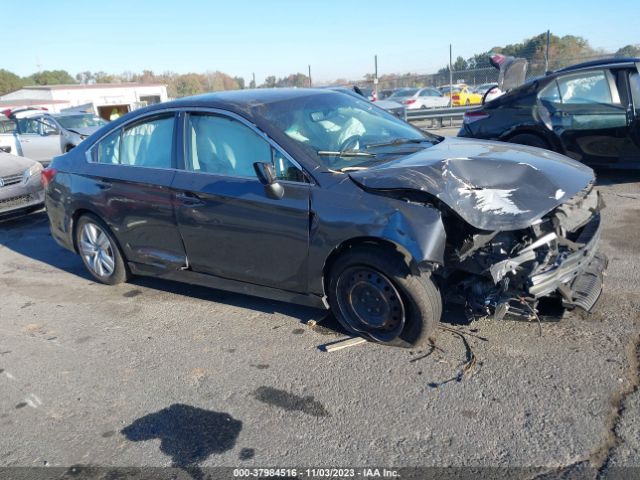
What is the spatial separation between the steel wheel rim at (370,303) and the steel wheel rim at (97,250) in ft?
8.42

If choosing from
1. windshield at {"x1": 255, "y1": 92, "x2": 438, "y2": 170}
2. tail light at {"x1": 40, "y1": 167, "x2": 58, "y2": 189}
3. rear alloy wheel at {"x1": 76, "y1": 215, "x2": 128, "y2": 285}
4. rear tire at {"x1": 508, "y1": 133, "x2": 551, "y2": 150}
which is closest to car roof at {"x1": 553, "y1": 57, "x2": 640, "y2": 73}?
rear tire at {"x1": 508, "y1": 133, "x2": 551, "y2": 150}

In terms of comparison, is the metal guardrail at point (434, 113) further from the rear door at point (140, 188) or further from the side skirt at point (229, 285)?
the side skirt at point (229, 285)

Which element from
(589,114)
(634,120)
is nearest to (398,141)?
(589,114)

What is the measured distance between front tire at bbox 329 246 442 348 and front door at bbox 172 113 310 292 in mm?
307

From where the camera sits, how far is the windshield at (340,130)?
400 cm

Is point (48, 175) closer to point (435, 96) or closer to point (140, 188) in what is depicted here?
point (140, 188)

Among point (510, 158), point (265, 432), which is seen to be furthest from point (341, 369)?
point (510, 158)

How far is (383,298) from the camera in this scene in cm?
364

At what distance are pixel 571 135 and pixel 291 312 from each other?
15.8 feet

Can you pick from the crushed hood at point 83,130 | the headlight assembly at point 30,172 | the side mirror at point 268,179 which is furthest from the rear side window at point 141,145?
the crushed hood at point 83,130

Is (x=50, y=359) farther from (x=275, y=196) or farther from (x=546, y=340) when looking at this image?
(x=546, y=340)

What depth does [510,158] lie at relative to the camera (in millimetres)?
3842

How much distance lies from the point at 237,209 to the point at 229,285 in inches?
26.3

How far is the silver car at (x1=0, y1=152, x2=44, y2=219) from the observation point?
8.05 m
